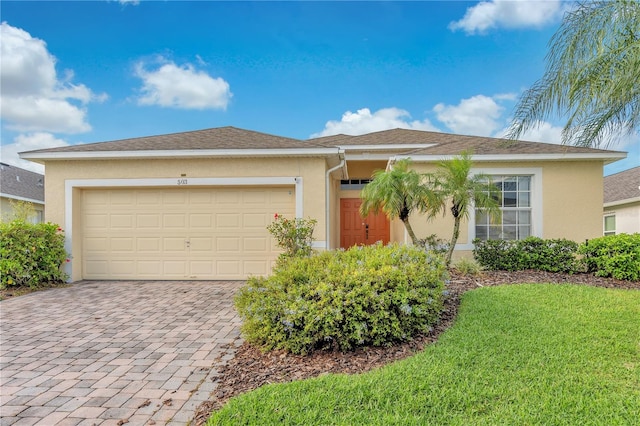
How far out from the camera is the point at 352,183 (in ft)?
45.8

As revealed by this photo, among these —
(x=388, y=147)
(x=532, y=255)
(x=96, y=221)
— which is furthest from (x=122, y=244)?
(x=532, y=255)

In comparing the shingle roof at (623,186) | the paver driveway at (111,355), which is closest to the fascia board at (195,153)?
the paver driveway at (111,355)

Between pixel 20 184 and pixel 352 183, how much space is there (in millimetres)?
16252

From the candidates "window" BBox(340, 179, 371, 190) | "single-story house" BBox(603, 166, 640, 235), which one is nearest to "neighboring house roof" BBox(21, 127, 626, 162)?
"window" BBox(340, 179, 371, 190)

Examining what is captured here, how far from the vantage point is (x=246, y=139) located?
9.53 metres

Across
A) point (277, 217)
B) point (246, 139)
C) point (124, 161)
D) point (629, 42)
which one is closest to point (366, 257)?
point (277, 217)

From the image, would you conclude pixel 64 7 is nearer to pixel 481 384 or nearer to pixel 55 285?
pixel 55 285

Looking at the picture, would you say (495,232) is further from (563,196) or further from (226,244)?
(226,244)

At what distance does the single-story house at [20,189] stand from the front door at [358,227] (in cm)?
1283

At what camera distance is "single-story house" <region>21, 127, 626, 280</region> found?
29.2 feet

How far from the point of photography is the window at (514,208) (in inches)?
370

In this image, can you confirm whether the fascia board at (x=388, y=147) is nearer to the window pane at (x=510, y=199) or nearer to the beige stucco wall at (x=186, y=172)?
the window pane at (x=510, y=199)

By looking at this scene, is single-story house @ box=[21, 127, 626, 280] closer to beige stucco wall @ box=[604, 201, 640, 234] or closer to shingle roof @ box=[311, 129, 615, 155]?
shingle roof @ box=[311, 129, 615, 155]

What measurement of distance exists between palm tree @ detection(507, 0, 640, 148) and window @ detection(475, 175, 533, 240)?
3498 mm
